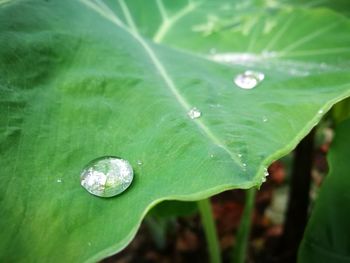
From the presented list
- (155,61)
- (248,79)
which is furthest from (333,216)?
(155,61)

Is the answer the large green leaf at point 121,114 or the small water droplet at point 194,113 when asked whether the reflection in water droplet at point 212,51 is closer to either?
the large green leaf at point 121,114

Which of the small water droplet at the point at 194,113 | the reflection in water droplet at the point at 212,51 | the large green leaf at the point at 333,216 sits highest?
the reflection in water droplet at the point at 212,51

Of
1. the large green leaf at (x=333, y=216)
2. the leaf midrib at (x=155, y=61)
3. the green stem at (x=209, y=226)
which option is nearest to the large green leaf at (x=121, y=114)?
the leaf midrib at (x=155, y=61)

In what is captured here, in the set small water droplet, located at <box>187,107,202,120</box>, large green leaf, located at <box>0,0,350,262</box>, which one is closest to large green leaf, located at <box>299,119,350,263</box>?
large green leaf, located at <box>0,0,350,262</box>

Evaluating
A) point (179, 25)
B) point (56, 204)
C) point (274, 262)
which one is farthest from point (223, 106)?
point (274, 262)

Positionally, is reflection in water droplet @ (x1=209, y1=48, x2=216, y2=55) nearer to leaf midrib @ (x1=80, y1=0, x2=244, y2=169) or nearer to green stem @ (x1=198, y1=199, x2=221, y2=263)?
leaf midrib @ (x1=80, y1=0, x2=244, y2=169)

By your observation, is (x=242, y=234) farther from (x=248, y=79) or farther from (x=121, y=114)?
(x=121, y=114)

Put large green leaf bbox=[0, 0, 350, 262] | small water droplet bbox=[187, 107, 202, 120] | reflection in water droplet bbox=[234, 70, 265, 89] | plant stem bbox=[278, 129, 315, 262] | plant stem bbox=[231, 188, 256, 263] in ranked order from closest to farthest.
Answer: large green leaf bbox=[0, 0, 350, 262] → small water droplet bbox=[187, 107, 202, 120] → reflection in water droplet bbox=[234, 70, 265, 89] → plant stem bbox=[231, 188, 256, 263] → plant stem bbox=[278, 129, 315, 262]
